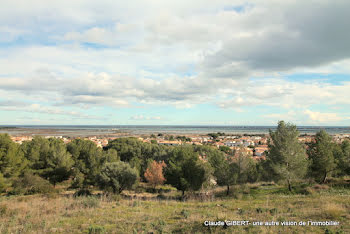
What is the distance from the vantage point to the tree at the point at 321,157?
27.2 meters

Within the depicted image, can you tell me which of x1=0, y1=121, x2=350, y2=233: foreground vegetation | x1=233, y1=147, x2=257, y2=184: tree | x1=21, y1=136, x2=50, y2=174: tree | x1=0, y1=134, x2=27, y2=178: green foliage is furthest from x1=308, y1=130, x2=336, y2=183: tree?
x1=21, y1=136, x2=50, y2=174: tree

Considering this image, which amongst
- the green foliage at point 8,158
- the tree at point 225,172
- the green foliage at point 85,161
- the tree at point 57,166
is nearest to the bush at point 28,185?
the green foliage at point 8,158

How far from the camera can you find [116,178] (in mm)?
28766

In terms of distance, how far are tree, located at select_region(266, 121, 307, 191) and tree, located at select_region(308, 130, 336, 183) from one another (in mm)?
4150

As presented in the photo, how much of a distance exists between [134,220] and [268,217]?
22.3 ft

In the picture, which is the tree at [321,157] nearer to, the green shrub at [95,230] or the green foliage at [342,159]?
the green foliage at [342,159]

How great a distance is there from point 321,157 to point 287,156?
6.88 meters

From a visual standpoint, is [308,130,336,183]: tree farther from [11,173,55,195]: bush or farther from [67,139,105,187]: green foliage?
[11,173,55,195]: bush

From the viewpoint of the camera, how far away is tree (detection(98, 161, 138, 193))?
28.5 m

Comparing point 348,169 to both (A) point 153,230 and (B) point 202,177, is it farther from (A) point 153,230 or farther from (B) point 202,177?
(A) point 153,230

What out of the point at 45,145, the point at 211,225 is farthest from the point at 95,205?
the point at 45,145

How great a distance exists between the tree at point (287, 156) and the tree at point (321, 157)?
4.15 m

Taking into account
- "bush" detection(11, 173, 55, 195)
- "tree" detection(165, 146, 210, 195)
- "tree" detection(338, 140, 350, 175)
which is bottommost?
"bush" detection(11, 173, 55, 195)

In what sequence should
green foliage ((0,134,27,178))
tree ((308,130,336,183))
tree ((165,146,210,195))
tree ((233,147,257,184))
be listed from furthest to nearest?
tree ((165,146,210,195)), green foliage ((0,134,27,178)), tree ((308,130,336,183)), tree ((233,147,257,184))
